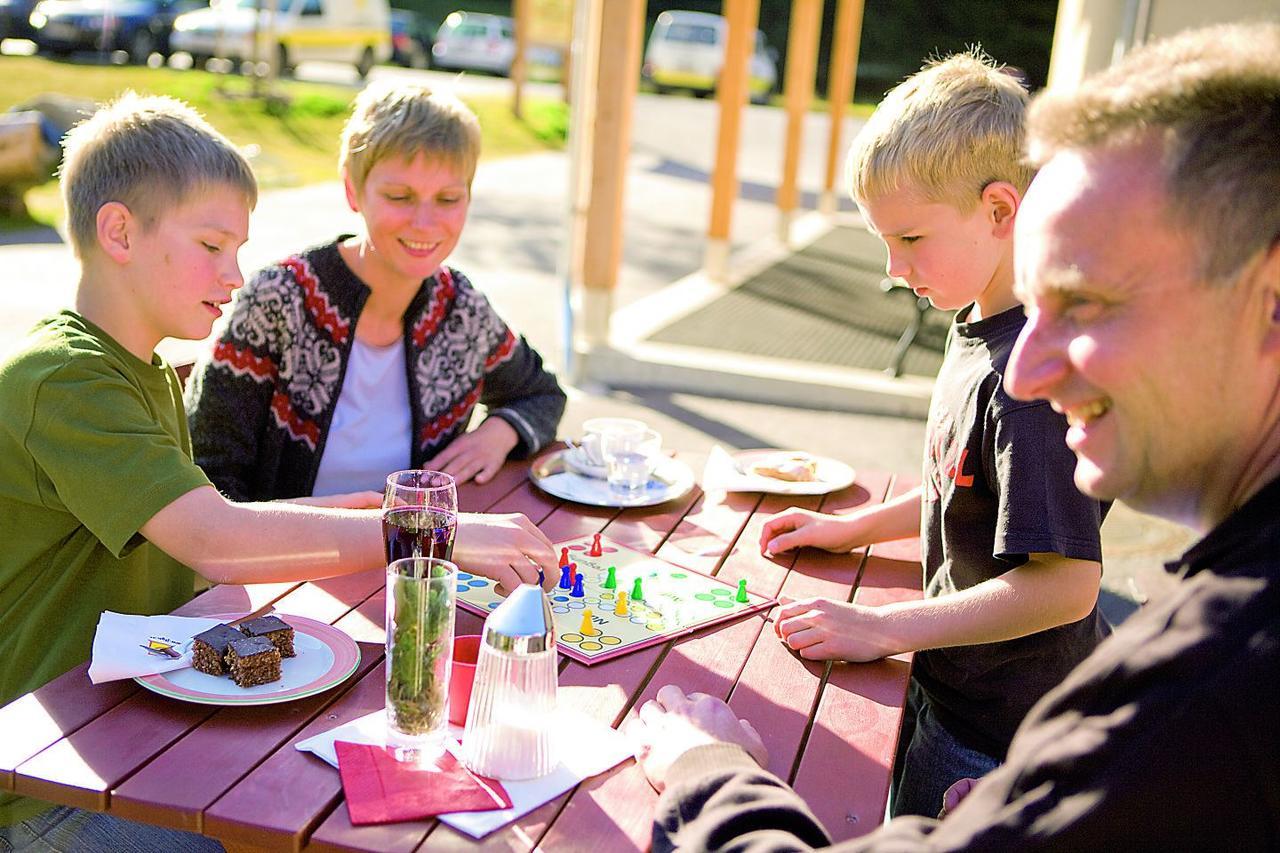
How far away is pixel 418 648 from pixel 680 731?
34 cm

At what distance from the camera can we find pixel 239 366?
2658mm

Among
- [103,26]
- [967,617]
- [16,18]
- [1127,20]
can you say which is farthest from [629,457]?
[16,18]

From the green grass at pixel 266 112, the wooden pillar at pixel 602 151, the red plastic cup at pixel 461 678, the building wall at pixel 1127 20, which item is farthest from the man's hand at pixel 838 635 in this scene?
the green grass at pixel 266 112

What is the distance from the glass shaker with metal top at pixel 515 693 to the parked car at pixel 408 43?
90.7 ft

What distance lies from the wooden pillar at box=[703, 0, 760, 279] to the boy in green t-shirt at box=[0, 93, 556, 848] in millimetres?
7114

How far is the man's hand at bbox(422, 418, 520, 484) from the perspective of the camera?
2.70 m

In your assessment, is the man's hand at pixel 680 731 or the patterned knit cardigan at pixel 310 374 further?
the patterned knit cardigan at pixel 310 374

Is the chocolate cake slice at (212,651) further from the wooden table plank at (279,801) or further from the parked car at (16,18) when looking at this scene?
the parked car at (16,18)

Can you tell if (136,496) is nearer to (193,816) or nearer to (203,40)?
(193,816)

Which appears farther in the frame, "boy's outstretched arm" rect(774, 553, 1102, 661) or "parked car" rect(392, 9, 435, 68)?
"parked car" rect(392, 9, 435, 68)

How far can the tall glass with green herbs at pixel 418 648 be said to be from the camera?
4.81 ft

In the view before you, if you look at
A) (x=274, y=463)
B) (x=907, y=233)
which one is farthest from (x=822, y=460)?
(x=274, y=463)

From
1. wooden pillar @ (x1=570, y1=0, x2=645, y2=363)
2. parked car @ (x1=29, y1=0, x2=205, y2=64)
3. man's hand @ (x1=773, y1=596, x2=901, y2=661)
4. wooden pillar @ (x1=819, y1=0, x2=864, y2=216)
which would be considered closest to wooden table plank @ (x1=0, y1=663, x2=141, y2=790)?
man's hand @ (x1=773, y1=596, x2=901, y2=661)

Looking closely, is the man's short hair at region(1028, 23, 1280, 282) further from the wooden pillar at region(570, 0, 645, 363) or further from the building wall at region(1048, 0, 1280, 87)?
the wooden pillar at region(570, 0, 645, 363)
